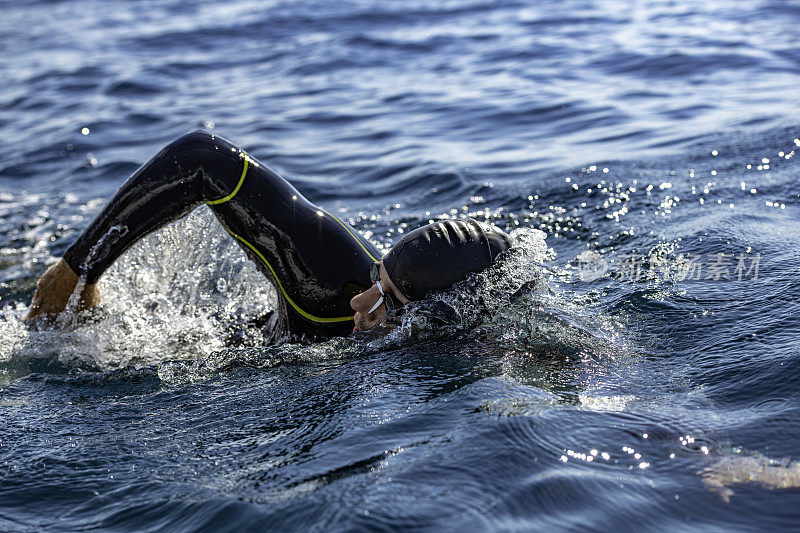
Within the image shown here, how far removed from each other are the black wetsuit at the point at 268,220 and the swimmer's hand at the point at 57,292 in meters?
0.54

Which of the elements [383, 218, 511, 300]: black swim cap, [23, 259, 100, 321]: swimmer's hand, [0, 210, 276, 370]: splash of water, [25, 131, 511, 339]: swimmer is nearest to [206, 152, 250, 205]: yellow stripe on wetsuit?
[25, 131, 511, 339]: swimmer

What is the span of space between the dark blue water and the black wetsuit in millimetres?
274

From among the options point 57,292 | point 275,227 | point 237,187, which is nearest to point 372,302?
point 275,227

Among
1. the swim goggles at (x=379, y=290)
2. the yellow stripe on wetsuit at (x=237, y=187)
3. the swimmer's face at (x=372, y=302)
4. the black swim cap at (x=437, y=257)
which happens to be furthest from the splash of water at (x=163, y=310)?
the black swim cap at (x=437, y=257)

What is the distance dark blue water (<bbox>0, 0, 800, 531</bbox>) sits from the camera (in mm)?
2955

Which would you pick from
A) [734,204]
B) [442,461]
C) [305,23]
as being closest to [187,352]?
[442,461]

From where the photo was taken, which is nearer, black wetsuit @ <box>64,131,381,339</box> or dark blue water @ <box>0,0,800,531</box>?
dark blue water @ <box>0,0,800,531</box>

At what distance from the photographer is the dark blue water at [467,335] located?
2955 mm

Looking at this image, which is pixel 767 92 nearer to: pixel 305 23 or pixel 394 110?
pixel 394 110

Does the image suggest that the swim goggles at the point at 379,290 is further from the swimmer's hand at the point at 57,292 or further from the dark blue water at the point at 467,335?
the swimmer's hand at the point at 57,292

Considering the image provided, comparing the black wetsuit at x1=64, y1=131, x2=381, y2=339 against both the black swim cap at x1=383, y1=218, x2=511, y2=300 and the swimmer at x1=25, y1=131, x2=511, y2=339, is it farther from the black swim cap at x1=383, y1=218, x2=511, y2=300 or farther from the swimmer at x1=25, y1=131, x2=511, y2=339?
the black swim cap at x1=383, y1=218, x2=511, y2=300

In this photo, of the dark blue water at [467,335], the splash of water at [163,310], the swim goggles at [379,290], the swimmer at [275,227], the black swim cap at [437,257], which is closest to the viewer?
the dark blue water at [467,335]

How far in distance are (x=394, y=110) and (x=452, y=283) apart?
727 centimetres

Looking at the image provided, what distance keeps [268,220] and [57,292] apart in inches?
56.7
